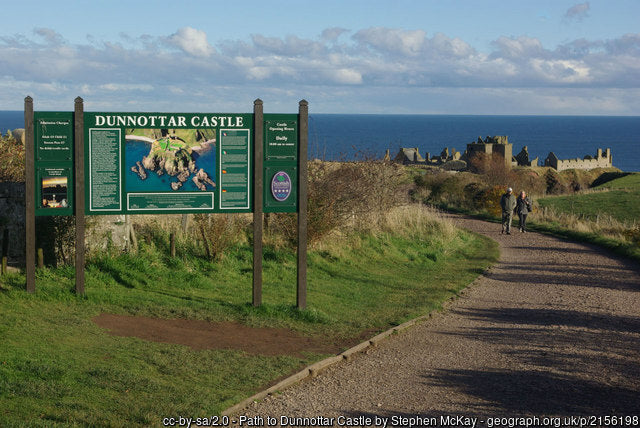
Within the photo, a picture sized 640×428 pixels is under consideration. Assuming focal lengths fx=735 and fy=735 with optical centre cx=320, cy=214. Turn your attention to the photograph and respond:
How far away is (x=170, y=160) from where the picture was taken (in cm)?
1121

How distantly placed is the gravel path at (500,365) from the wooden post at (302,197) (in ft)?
5.84

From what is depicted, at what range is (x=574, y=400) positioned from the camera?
7406 millimetres

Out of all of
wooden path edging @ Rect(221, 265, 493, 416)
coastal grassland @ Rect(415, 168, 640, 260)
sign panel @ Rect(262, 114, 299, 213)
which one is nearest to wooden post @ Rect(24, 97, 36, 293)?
sign panel @ Rect(262, 114, 299, 213)

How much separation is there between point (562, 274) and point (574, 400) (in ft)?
31.8

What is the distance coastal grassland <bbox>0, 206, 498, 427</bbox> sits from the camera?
22.4ft

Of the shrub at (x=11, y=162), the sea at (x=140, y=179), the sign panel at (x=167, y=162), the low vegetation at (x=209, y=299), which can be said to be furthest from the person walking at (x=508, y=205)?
the sea at (x=140, y=179)

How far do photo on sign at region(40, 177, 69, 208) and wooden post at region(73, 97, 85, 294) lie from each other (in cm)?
19

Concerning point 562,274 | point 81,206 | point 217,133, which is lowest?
point 562,274

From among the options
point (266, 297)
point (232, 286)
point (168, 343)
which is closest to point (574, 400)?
point (168, 343)

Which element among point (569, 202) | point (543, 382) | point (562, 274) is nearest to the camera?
point (543, 382)

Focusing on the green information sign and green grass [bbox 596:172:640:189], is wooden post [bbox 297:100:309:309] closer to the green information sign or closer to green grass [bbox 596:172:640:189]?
the green information sign

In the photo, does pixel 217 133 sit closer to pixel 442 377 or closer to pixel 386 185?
pixel 442 377

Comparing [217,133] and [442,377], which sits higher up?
[217,133]

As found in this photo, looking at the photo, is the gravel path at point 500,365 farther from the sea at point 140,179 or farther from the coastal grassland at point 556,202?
the coastal grassland at point 556,202
